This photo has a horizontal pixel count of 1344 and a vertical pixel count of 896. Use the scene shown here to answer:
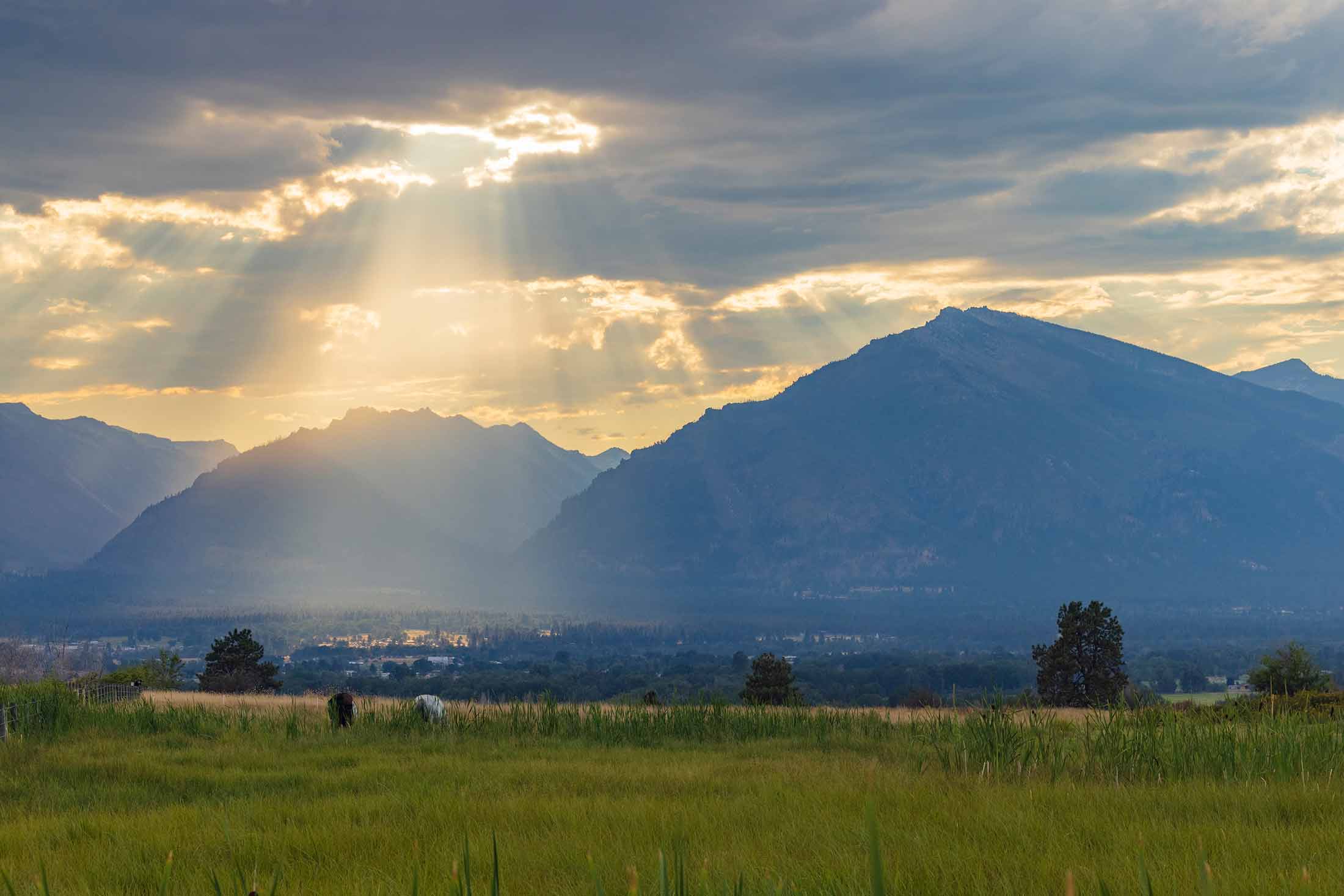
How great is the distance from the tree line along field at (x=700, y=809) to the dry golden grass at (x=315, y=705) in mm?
2974

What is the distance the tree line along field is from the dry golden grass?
9.76 ft

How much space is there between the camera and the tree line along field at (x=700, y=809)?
31.8ft

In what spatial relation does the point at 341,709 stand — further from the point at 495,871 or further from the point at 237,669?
the point at 237,669

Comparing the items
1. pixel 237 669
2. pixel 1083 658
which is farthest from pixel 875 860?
pixel 237 669

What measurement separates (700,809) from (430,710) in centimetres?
1592

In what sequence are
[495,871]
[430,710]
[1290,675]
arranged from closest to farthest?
[495,871]
[430,710]
[1290,675]

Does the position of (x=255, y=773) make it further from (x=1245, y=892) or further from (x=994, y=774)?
(x=1245, y=892)

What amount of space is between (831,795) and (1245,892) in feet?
21.8

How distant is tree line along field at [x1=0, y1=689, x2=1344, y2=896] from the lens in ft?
31.8

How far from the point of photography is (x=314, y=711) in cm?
3359

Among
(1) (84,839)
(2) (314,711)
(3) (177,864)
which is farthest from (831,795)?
(2) (314,711)

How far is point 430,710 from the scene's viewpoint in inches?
1118

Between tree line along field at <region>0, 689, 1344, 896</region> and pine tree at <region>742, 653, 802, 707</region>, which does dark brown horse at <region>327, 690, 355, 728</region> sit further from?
pine tree at <region>742, 653, 802, 707</region>

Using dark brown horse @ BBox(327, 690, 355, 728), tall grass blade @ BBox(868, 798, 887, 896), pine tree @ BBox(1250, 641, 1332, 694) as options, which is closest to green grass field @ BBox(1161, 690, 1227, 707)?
pine tree @ BBox(1250, 641, 1332, 694)
